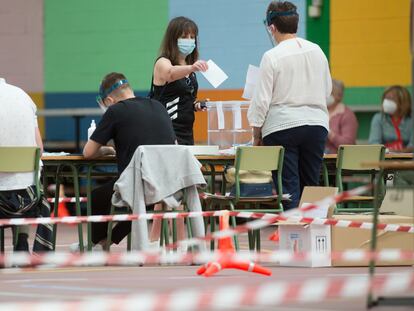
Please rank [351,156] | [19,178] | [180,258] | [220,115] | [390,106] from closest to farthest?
[19,178] → [180,258] → [351,156] → [220,115] → [390,106]

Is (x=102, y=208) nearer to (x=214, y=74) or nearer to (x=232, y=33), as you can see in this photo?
(x=214, y=74)

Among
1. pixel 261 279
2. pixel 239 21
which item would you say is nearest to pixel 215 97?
pixel 239 21

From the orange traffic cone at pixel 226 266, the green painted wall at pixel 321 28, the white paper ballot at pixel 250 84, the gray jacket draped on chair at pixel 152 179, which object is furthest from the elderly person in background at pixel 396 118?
the orange traffic cone at pixel 226 266

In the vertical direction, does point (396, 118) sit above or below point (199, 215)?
above

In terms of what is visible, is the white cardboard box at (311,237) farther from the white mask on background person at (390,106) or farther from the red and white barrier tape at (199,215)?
the white mask on background person at (390,106)

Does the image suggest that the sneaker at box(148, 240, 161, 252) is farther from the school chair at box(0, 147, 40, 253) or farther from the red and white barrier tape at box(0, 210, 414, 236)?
the school chair at box(0, 147, 40, 253)

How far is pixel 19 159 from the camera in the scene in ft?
24.6

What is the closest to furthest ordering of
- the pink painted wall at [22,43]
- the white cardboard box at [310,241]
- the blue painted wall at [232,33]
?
the white cardboard box at [310,241]
the blue painted wall at [232,33]
the pink painted wall at [22,43]

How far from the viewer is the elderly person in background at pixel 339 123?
11.7 metres

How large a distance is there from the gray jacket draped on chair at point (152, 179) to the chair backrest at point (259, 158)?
29cm

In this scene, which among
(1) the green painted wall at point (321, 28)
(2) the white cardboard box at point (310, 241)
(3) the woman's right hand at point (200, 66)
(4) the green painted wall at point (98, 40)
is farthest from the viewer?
(4) the green painted wall at point (98, 40)

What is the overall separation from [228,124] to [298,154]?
49.6 inches

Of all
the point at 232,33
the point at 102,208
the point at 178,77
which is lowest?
the point at 102,208

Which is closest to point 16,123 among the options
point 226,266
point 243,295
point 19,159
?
point 19,159
